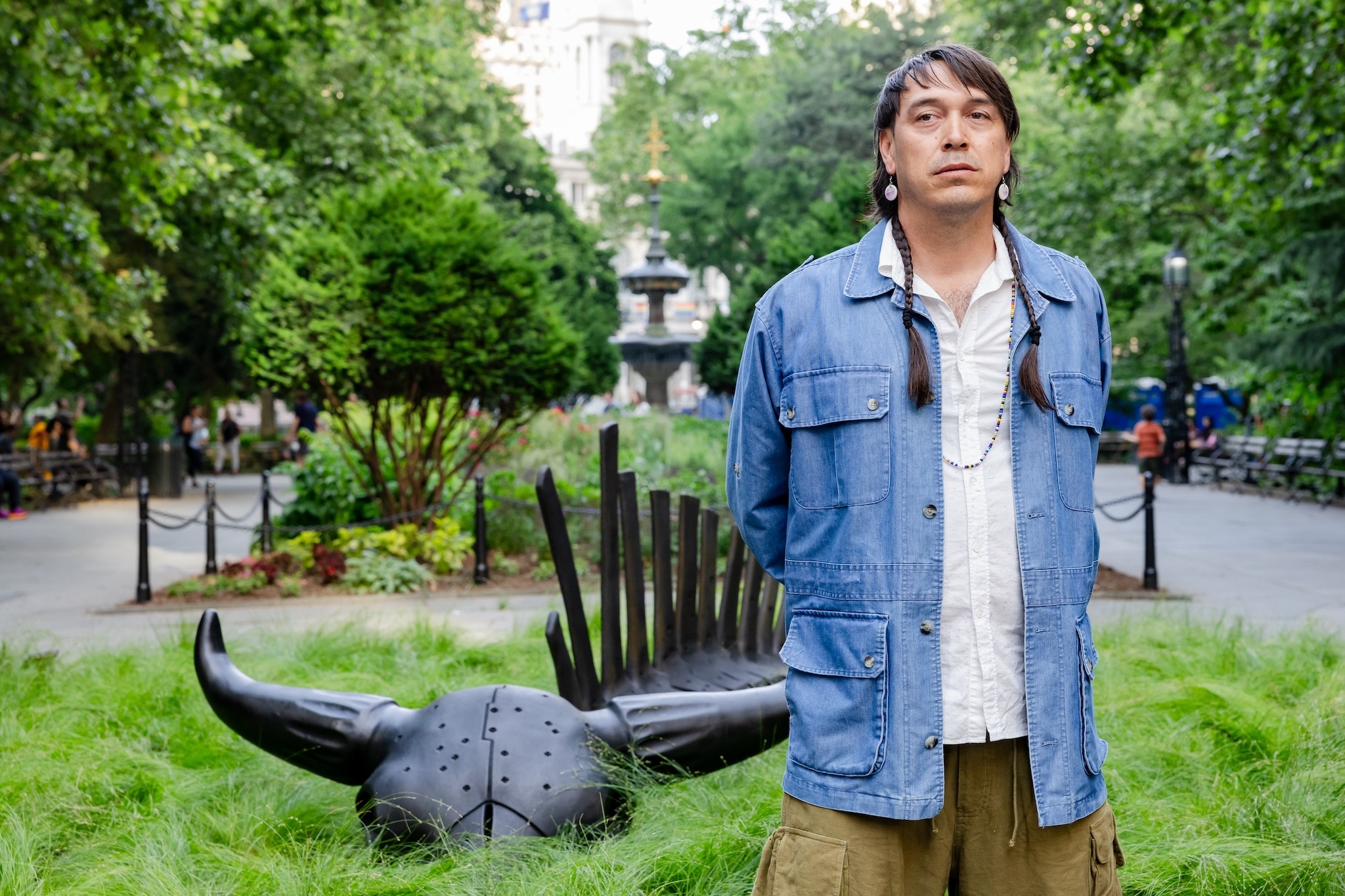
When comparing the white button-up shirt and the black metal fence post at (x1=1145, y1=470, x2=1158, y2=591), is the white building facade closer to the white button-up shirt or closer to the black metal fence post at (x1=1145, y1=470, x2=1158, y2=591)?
the black metal fence post at (x1=1145, y1=470, x2=1158, y2=591)

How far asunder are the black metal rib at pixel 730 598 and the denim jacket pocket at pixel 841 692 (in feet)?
10.6

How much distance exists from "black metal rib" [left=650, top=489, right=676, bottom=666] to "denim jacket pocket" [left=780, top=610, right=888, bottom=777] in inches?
96.4

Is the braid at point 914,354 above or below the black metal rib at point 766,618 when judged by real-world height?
above

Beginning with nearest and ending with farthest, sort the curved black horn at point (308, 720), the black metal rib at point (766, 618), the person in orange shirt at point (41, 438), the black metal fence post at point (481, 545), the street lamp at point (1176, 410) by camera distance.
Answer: the curved black horn at point (308, 720) → the black metal rib at point (766, 618) → the black metal fence post at point (481, 545) → the person in orange shirt at point (41, 438) → the street lamp at point (1176, 410)

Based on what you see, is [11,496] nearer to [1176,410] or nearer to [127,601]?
[127,601]

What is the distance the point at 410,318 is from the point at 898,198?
26.6 ft

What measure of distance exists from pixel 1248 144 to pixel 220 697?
36.3 feet

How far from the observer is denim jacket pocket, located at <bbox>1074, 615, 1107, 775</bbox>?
217 centimetres

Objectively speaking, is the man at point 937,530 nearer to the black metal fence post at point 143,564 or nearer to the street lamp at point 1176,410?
the black metal fence post at point 143,564

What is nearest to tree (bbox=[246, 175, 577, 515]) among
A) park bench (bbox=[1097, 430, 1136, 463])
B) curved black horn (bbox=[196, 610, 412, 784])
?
curved black horn (bbox=[196, 610, 412, 784])

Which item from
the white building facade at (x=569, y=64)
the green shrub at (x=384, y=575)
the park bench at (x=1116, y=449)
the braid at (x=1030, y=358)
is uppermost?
the white building facade at (x=569, y=64)

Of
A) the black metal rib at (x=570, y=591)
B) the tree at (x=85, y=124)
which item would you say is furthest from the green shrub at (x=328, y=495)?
the black metal rib at (x=570, y=591)

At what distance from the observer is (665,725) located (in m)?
3.74

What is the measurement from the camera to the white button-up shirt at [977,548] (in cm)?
212
